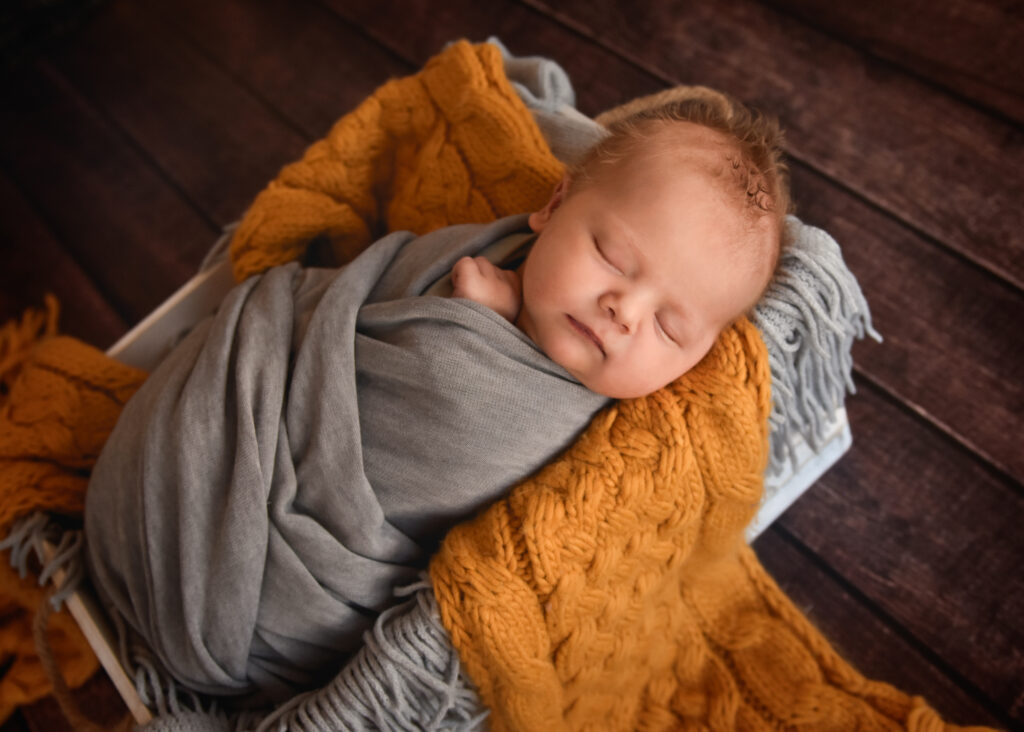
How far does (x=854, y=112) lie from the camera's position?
131 centimetres

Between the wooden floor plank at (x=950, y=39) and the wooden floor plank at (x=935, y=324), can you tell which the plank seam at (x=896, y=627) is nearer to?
the wooden floor plank at (x=935, y=324)

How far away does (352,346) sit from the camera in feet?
2.76

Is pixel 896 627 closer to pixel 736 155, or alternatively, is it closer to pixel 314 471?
pixel 736 155

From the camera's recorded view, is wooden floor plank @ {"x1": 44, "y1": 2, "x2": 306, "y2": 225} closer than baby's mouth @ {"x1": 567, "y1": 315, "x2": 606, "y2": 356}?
No

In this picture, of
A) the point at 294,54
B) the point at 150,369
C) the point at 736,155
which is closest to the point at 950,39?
the point at 736,155

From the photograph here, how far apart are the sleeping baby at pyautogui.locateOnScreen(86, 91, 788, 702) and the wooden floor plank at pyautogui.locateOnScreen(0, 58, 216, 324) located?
0.66 metres

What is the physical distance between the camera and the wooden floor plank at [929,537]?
1.02 m

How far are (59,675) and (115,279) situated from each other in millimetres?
799

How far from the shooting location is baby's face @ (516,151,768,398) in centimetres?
75

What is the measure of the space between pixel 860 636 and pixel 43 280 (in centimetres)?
150

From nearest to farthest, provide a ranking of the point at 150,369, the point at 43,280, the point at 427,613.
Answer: the point at 427,613 < the point at 150,369 < the point at 43,280

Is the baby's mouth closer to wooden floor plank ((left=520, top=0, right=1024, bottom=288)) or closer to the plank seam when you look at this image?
the plank seam

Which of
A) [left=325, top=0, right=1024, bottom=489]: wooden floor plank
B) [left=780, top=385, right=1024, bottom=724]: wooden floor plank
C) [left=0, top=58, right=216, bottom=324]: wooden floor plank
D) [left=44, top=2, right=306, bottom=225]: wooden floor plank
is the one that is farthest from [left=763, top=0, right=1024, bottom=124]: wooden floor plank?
[left=0, top=58, right=216, bottom=324]: wooden floor plank

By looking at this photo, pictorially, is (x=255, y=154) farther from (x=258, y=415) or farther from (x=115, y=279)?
(x=258, y=415)
